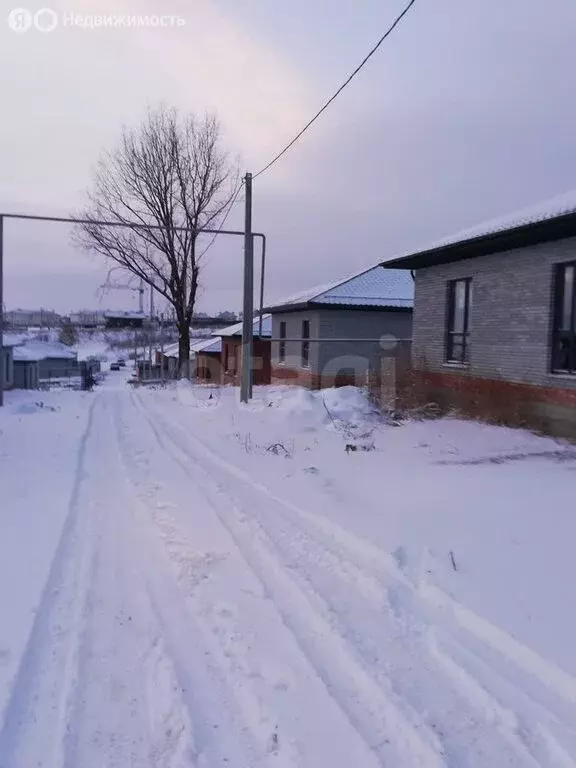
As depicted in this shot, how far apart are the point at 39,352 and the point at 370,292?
40.4m

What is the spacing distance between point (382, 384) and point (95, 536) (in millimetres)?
10782

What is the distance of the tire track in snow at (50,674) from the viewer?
2711 mm

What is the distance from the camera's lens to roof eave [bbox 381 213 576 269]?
403 inches

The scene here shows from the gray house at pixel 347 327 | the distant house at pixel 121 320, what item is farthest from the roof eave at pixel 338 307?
the distant house at pixel 121 320

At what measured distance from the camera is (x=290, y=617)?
3.96 m

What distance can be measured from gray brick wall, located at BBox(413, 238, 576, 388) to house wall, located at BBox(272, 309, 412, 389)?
23.1ft

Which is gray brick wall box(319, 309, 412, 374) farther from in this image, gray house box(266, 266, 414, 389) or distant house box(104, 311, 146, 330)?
distant house box(104, 311, 146, 330)

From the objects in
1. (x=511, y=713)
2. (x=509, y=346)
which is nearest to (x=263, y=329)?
(x=509, y=346)

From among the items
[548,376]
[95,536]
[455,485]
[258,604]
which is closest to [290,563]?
[258,604]

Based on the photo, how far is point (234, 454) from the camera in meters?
9.41

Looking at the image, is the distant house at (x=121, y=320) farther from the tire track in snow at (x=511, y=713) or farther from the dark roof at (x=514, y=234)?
the tire track in snow at (x=511, y=713)

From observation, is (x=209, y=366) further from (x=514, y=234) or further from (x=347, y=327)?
(x=514, y=234)

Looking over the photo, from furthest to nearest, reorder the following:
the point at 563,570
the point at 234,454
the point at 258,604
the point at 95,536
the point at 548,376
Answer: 1. the point at 548,376
2. the point at 234,454
3. the point at 95,536
4. the point at 563,570
5. the point at 258,604

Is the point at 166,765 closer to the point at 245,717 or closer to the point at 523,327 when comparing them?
the point at 245,717
